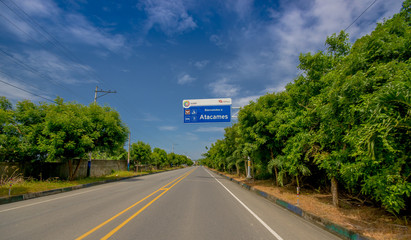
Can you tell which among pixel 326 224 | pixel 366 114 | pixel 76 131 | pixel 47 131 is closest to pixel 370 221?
pixel 326 224

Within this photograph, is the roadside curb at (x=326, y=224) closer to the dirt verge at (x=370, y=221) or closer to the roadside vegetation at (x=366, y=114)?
the dirt verge at (x=370, y=221)

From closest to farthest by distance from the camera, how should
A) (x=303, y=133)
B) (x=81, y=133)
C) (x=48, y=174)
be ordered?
(x=303, y=133)
(x=81, y=133)
(x=48, y=174)

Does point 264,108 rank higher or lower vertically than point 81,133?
higher

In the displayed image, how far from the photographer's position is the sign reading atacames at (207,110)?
20.1m

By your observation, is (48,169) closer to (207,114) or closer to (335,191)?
(207,114)

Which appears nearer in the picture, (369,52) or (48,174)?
(369,52)

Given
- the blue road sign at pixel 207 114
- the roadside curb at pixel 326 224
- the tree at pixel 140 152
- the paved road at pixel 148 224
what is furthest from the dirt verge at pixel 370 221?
the tree at pixel 140 152

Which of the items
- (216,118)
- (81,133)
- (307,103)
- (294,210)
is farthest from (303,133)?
(81,133)

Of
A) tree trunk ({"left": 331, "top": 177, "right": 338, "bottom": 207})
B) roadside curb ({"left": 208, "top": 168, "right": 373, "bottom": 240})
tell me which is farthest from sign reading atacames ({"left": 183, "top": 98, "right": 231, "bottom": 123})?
tree trunk ({"left": 331, "top": 177, "right": 338, "bottom": 207})

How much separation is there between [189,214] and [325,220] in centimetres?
430

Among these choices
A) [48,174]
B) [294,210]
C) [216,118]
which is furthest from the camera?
[216,118]

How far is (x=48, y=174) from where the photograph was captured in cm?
1791

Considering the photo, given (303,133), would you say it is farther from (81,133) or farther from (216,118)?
(81,133)

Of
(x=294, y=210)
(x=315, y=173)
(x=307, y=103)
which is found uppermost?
(x=307, y=103)
